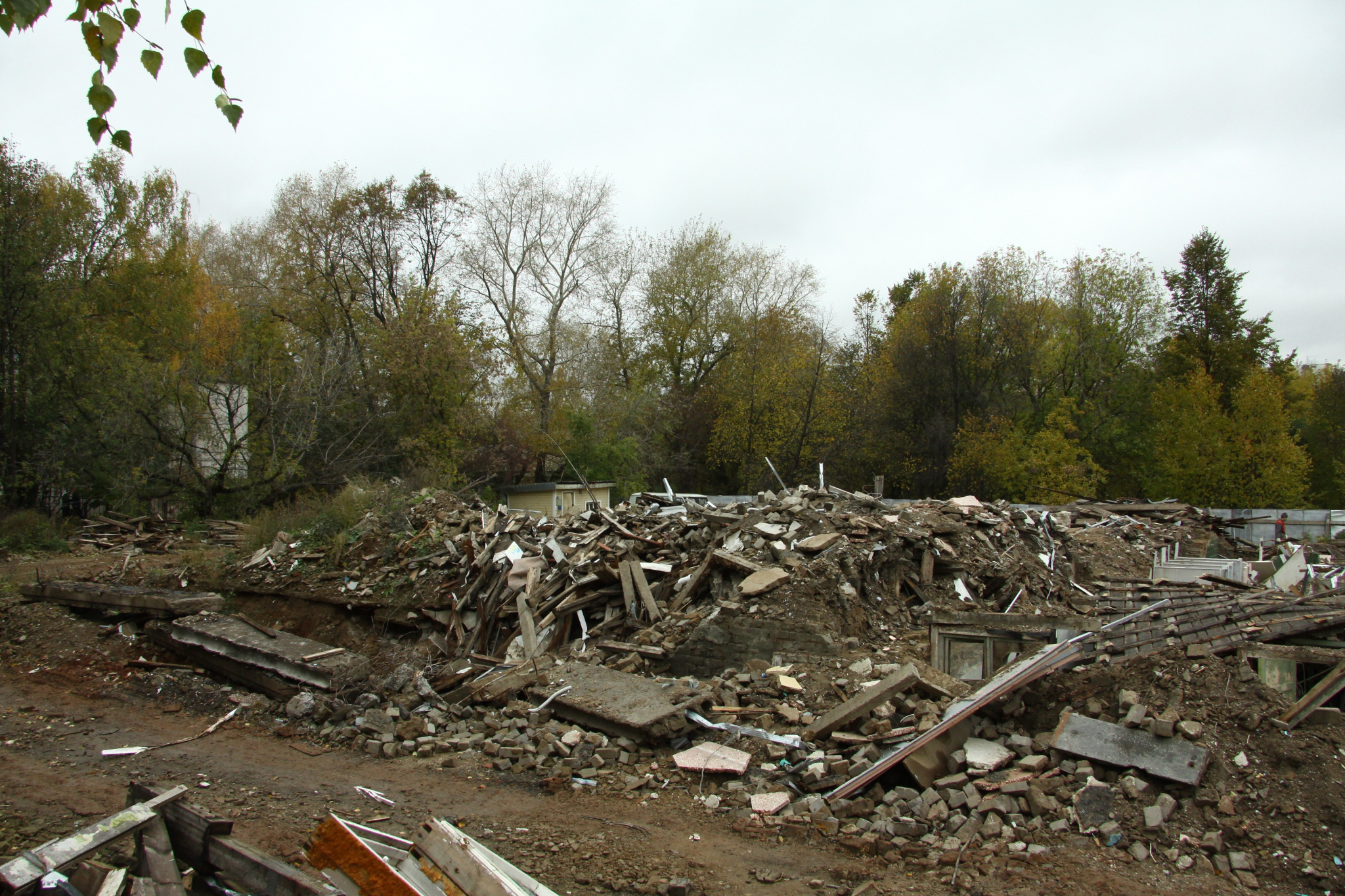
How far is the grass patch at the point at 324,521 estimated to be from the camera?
12.6 metres

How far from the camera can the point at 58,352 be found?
58.4 ft

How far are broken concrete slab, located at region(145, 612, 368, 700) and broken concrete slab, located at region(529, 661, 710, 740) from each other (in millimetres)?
2147

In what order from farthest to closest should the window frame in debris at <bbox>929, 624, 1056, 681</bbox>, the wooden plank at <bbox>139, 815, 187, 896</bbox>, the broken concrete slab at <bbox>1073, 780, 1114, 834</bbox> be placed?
1. the window frame in debris at <bbox>929, 624, 1056, 681</bbox>
2. the broken concrete slab at <bbox>1073, 780, 1114, 834</bbox>
3. the wooden plank at <bbox>139, 815, 187, 896</bbox>

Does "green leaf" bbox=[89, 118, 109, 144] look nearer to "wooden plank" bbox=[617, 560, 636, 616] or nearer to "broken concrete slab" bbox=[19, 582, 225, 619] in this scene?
"wooden plank" bbox=[617, 560, 636, 616]

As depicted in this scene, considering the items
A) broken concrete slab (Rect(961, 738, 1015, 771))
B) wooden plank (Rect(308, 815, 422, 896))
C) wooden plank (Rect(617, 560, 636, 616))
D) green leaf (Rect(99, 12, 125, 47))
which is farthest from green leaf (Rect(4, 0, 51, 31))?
wooden plank (Rect(617, 560, 636, 616))

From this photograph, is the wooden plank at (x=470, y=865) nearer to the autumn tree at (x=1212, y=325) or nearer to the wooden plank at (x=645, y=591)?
the wooden plank at (x=645, y=591)

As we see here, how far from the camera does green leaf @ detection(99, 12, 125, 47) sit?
103 inches

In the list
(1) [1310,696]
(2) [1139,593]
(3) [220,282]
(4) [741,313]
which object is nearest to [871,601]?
(2) [1139,593]

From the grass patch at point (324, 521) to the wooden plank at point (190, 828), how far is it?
9.09 m

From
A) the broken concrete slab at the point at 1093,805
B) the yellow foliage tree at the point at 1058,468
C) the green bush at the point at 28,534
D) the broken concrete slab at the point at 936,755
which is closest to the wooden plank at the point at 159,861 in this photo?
the broken concrete slab at the point at 936,755

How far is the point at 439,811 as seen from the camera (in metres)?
5.18

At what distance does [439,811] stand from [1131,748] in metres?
4.64

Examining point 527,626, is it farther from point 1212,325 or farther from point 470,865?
point 1212,325

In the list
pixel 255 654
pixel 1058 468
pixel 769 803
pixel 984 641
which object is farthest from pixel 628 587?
pixel 1058 468
